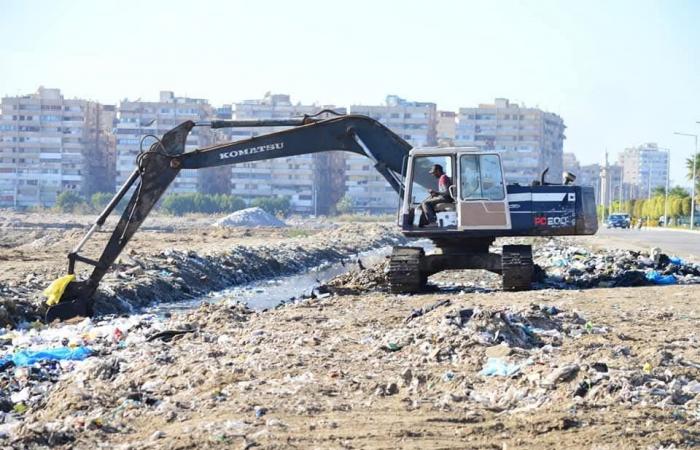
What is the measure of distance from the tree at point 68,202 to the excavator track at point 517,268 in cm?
9236

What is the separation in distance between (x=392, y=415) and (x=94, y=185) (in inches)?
5361

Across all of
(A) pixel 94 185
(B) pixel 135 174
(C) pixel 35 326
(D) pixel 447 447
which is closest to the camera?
(D) pixel 447 447

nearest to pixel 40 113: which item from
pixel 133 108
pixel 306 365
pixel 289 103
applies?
pixel 133 108

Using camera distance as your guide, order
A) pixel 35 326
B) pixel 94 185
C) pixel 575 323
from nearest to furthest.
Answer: pixel 575 323 → pixel 35 326 → pixel 94 185

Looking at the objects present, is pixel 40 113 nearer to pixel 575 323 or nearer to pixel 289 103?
pixel 289 103

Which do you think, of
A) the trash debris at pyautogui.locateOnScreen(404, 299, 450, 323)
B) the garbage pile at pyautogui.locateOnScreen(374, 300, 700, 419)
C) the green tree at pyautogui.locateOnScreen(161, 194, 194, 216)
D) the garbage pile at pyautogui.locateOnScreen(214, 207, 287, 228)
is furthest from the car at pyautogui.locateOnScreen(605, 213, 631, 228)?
the garbage pile at pyautogui.locateOnScreen(374, 300, 700, 419)

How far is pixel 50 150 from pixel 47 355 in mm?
133048

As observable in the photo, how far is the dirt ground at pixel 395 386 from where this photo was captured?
8375 mm

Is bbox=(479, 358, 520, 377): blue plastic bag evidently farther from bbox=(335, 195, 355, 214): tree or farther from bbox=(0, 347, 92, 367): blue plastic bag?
bbox=(335, 195, 355, 214): tree

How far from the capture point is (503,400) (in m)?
9.52

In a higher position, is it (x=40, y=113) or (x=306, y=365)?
(x=40, y=113)

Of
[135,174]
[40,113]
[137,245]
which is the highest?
[40,113]

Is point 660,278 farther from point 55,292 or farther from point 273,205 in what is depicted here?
point 273,205

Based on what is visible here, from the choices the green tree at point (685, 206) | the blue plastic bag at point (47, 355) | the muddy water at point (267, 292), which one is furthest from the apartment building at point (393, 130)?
the blue plastic bag at point (47, 355)
